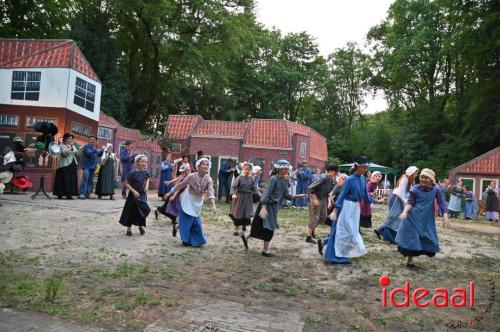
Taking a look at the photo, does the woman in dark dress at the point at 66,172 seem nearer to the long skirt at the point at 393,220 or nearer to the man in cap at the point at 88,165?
the man in cap at the point at 88,165

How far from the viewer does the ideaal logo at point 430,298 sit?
5160mm

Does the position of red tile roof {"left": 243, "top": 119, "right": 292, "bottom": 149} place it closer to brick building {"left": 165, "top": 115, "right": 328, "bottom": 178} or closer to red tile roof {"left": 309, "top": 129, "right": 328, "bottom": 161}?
brick building {"left": 165, "top": 115, "right": 328, "bottom": 178}

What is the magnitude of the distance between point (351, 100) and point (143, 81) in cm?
2727

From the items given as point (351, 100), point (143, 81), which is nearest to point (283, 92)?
point (351, 100)

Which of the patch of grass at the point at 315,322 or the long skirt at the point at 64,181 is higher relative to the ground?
the long skirt at the point at 64,181

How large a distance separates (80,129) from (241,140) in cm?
1737

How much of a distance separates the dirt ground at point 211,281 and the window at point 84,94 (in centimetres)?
721

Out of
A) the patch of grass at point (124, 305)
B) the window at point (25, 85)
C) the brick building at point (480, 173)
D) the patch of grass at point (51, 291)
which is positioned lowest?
the patch of grass at point (124, 305)

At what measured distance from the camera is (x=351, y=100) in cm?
5172

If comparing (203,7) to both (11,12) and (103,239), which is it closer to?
(11,12)

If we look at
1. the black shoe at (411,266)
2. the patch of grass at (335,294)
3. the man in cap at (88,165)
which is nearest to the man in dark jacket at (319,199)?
the black shoe at (411,266)

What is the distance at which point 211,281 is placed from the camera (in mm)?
5645

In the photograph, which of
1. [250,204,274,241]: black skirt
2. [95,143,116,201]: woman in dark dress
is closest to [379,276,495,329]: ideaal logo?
[250,204,274,241]: black skirt

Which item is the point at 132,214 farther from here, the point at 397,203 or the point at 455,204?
the point at 455,204
